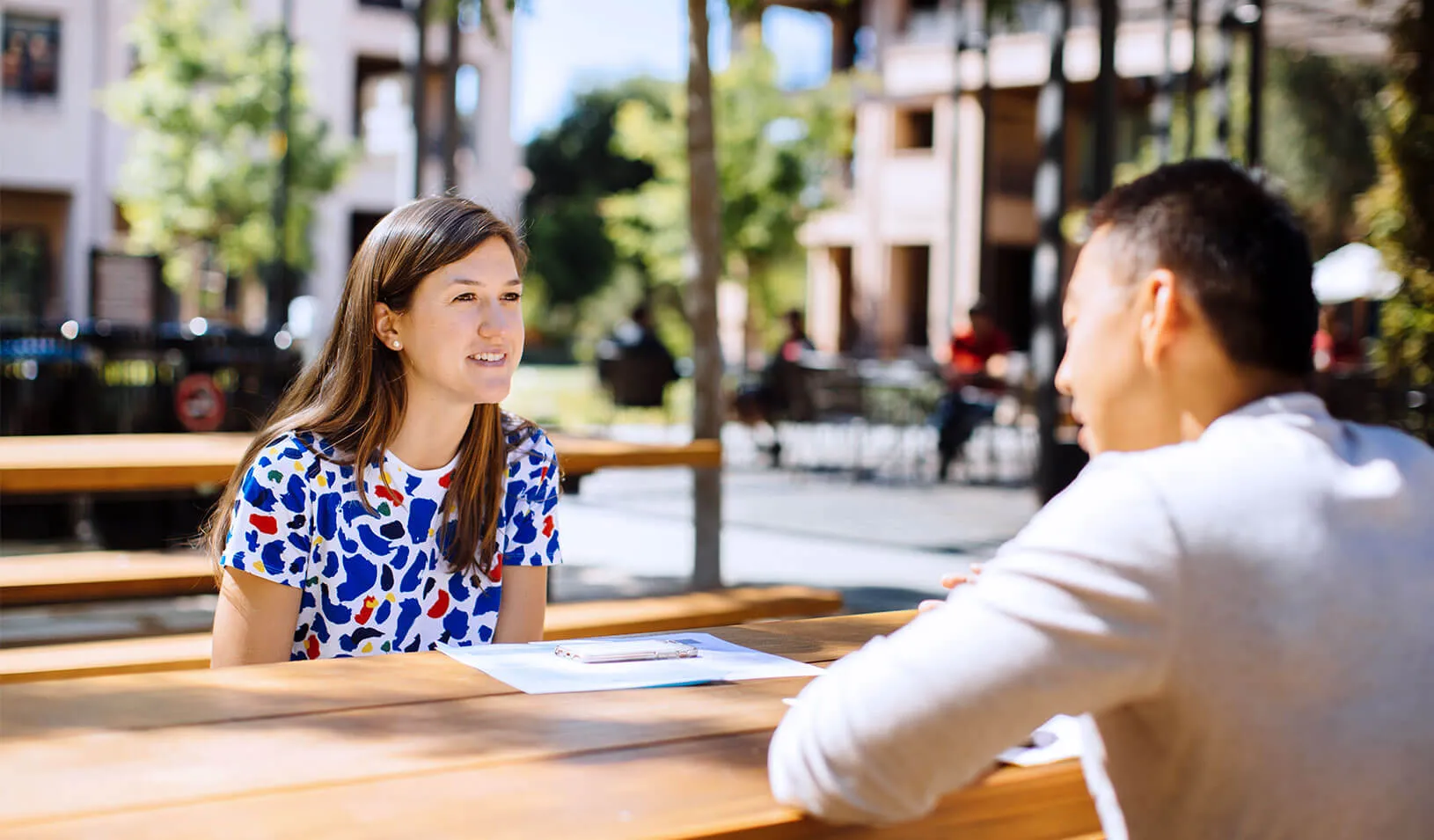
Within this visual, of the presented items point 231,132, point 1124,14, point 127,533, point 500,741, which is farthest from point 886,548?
point 1124,14

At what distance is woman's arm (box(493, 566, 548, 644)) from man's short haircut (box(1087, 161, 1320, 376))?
170 centimetres

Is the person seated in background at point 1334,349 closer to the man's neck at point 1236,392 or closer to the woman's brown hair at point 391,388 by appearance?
the woman's brown hair at point 391,388

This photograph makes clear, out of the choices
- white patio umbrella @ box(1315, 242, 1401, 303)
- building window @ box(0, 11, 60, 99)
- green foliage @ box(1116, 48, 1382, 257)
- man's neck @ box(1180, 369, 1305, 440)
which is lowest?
man's neck @ box(1180, 369, 1305, 440)

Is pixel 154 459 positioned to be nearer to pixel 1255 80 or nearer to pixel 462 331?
pixel 462 331

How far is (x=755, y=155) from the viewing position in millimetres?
29297

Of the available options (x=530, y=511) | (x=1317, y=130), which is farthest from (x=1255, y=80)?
(x=1317, y=130)

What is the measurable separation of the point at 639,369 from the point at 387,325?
1267cm

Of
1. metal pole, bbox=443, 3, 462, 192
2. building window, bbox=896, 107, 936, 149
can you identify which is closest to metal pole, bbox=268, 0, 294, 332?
metal pole, bbox=443, 3, 462, 192

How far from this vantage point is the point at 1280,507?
53.8 inches

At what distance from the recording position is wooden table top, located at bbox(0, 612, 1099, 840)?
1418mm

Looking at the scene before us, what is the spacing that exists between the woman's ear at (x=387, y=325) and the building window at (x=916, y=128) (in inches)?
1374

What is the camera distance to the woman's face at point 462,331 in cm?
285

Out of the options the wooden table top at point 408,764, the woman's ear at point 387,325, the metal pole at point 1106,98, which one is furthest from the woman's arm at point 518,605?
the metal pole at point 1106,98

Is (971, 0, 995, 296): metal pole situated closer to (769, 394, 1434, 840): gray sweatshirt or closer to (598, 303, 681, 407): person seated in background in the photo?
(598, 303, 681, 407): person seated in background
